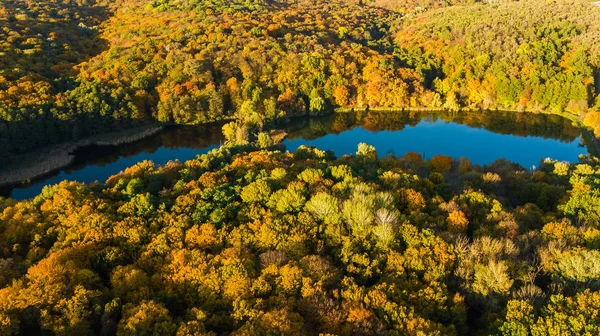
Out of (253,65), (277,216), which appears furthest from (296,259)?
(253,65)

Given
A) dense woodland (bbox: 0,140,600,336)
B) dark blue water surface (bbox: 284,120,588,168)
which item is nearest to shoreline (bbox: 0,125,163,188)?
dense woodland (bbox: 0,140,600,336)

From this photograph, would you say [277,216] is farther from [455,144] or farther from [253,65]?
[253,65]

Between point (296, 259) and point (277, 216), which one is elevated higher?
point (277, 216)

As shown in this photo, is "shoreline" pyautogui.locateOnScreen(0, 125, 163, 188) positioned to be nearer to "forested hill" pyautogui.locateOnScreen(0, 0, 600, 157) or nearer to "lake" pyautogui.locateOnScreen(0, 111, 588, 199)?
"lake" pyautogui.locateOnScreen(0, 111, 588, 199)

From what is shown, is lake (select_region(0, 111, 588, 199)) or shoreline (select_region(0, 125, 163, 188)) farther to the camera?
lake (select_region(0, 111, 588, 199))

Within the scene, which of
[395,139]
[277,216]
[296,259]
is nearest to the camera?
[296,259]

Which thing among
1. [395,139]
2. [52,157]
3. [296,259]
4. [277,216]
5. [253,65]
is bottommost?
[395,139]
